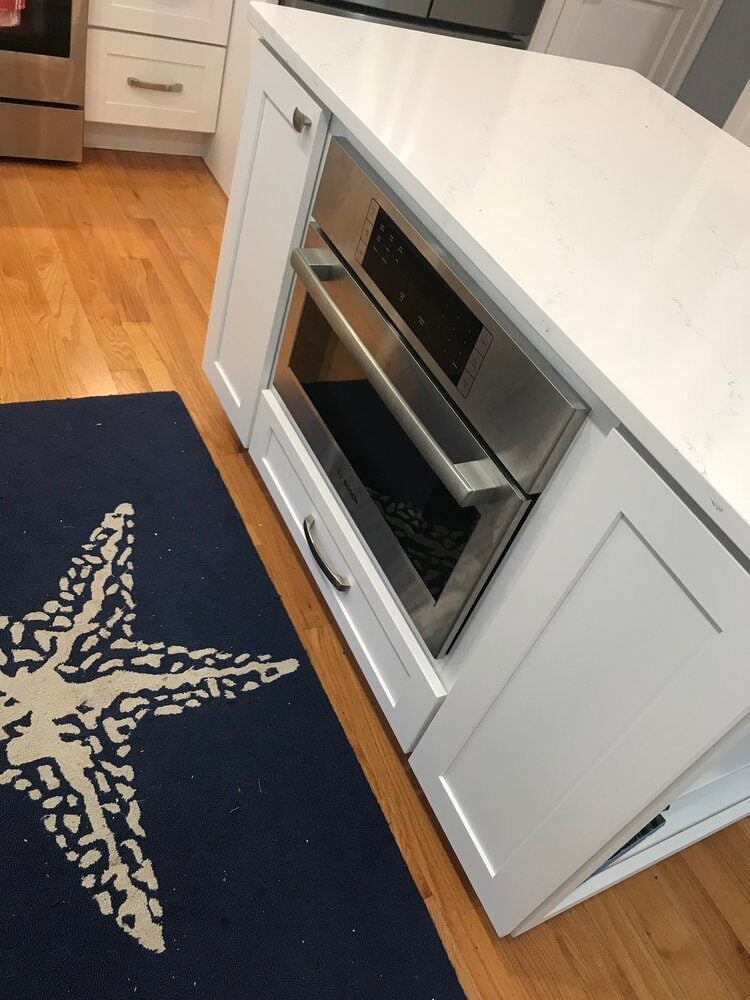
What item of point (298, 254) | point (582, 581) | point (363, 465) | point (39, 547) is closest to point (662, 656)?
point (582, 581)

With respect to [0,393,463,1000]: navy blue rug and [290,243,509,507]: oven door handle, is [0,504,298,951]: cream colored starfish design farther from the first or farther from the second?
[290,243,509,507]: oven door handle

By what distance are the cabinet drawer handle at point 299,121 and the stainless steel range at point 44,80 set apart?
54.7 inches

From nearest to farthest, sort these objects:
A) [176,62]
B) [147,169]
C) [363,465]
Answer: [363,465] → [176,62] → [147,169]

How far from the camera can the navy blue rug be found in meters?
1.11

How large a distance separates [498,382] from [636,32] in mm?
2450

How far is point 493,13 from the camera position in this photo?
94.3 inches

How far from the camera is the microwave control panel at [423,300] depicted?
1000mm

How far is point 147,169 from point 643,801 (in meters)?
2.63

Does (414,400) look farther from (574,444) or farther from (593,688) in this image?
(593,688)

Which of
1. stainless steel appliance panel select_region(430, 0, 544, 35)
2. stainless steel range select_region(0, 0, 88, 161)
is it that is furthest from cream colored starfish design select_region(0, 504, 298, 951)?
stainless steel appliance panel select_region(430, 0, 544, 35)

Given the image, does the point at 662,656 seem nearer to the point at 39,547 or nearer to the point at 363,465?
the point at 363,465

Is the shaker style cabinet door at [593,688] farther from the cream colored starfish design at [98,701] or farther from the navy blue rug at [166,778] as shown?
the cream colored starfish design at [98,701]

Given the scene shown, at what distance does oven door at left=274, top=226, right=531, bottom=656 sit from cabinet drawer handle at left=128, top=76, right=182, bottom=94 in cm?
152

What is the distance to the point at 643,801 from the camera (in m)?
0.86
